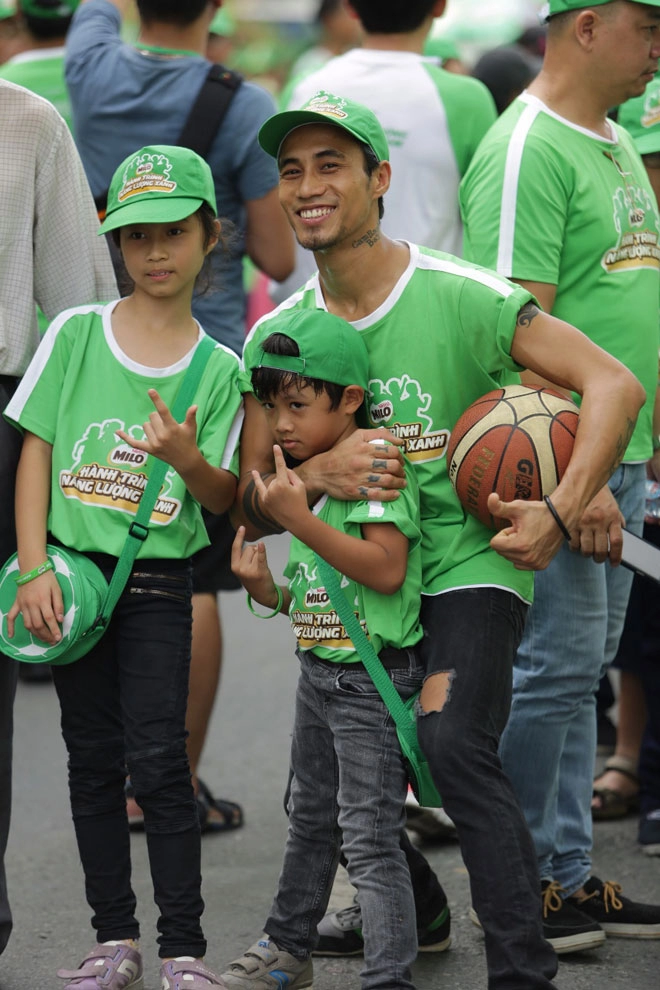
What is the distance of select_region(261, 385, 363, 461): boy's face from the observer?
3.51m

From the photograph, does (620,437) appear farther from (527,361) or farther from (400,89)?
(400,89)

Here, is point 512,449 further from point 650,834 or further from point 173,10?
point 173,10

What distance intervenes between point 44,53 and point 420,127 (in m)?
2.22

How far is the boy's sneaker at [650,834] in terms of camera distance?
503 cm

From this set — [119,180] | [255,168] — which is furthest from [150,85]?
[119,180]

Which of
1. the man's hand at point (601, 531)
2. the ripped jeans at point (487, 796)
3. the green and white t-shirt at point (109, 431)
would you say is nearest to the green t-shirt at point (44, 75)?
the green and white t-shirt at point (109, 431)

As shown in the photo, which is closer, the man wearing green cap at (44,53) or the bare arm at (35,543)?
the bare arm at (35,543)

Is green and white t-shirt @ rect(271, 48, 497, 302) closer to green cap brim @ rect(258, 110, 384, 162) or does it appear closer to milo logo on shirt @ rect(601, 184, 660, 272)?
milo logo on shirt @ rect(601, 184, 660, 272)

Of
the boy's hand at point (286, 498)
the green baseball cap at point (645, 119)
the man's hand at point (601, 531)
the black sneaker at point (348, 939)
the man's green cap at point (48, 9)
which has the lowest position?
→ the black sneaker at point (348, 939)

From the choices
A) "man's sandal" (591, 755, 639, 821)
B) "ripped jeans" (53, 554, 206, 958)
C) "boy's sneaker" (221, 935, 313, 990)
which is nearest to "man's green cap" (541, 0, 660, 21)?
"ripped jeans" (53, 554, 206, 958)

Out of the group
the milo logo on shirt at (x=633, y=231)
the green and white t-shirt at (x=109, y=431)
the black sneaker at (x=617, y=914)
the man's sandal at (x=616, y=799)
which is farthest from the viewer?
the man's sandal at (x=616, y=799)

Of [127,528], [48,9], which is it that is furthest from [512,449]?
[48,9]

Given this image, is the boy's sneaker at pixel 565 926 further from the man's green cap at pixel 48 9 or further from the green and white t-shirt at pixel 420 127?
the man's green cap at pixel 48 9

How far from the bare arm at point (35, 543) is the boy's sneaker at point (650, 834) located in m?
2.42
